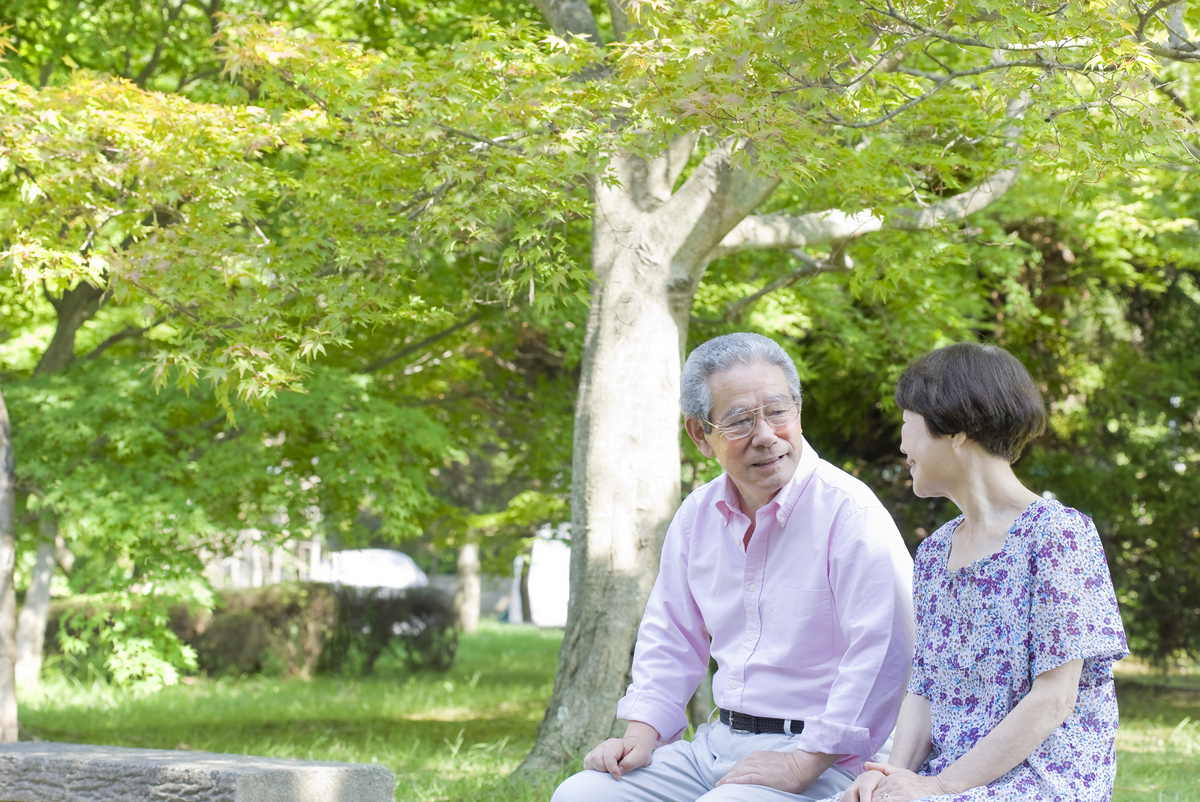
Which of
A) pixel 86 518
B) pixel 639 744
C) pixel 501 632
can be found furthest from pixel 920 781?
pixel 501 632

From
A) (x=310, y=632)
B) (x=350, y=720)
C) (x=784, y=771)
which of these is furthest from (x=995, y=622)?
(x=310, y=632)

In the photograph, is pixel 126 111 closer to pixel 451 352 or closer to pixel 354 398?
pixel 354 398

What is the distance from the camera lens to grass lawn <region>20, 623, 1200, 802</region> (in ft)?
18.8

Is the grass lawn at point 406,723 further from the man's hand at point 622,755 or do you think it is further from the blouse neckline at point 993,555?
the blouse neckline at point 993,555

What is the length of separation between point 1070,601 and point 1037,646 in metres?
0.10

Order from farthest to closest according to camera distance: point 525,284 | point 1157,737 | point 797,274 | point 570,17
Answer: point 1157,737, point 797,274, point 525,284, point 570,17

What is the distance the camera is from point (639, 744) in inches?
98.2

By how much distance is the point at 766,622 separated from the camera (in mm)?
2480

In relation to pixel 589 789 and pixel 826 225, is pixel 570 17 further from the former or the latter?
pixel 589 789

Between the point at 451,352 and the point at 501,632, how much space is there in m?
11.4

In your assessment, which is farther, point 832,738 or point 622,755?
point 622,755

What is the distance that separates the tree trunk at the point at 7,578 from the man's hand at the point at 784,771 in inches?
200

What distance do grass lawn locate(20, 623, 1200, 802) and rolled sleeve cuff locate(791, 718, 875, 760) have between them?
2.65 meters

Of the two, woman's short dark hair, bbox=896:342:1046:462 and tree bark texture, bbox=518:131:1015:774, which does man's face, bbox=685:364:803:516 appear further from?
tree bark texture, bbox=518:131:1015:774
